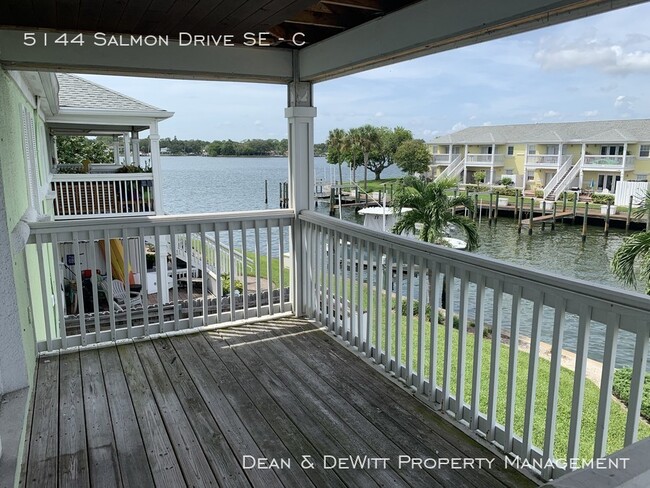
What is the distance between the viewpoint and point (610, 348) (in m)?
1.88

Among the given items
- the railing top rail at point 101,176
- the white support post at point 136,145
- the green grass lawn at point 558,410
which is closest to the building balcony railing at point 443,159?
the green grass lawn at point 558,410

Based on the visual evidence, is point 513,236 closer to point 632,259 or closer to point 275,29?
point 632,259

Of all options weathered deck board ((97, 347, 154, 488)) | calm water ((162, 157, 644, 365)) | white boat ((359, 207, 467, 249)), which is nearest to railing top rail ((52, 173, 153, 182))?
calm water ((162, 157, 644, 365))

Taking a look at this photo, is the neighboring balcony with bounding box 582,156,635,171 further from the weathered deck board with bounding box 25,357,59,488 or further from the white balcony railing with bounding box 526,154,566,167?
the weathered deck board with bounding box 25,357,59,488

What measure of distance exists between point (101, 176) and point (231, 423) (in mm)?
7349

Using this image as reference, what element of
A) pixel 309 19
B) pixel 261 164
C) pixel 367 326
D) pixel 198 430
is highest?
pixel 309 19

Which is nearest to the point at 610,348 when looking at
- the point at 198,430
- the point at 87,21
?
the point at 198,430

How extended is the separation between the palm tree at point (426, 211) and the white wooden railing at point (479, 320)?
6.42 m

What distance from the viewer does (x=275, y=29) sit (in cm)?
374

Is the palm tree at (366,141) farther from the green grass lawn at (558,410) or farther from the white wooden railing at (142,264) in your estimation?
the white wooden railing at (142,264)

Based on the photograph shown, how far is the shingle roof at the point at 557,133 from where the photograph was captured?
3.37 m

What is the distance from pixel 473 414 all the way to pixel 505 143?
3.19m

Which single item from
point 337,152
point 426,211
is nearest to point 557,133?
point 337,152

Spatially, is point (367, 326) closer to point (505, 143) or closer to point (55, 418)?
point (55, 418)
